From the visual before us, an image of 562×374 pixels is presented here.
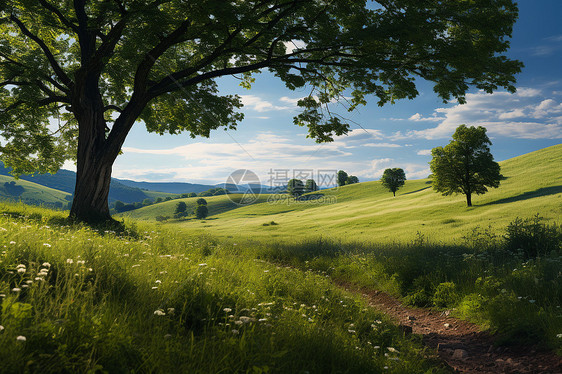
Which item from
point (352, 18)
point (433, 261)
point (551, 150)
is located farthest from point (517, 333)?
point (551, 150)

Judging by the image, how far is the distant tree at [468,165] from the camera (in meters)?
41.1

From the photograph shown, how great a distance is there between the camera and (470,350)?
18.2 feet

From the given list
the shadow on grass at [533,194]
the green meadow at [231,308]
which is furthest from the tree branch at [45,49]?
the shadow on grass at [533,194]

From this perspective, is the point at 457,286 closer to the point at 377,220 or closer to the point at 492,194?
the point at 377,220

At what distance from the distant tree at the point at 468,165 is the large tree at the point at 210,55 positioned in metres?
31.4

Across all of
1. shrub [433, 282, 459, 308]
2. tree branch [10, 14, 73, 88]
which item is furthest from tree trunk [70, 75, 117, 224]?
shrub [433, 282, 459, 308]

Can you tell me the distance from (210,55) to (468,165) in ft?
135

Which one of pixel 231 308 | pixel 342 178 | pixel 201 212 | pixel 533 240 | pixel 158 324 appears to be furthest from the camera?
pixel 342 178

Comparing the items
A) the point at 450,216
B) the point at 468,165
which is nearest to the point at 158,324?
the point at 450,216

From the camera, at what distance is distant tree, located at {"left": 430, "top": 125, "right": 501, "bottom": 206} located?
41094 millimetres

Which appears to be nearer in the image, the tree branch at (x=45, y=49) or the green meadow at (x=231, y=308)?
the green meadow at (x=231, y=308)

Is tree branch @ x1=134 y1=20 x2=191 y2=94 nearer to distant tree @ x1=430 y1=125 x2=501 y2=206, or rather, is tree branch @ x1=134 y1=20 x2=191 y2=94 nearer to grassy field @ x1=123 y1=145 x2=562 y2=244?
grassy field @ x1=123 y1=145 x2=562 y2=244

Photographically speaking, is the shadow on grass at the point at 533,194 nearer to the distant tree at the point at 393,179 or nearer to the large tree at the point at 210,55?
the large tree at the point at 210,55

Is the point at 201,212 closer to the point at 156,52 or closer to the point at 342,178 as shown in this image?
the point at 342,178
